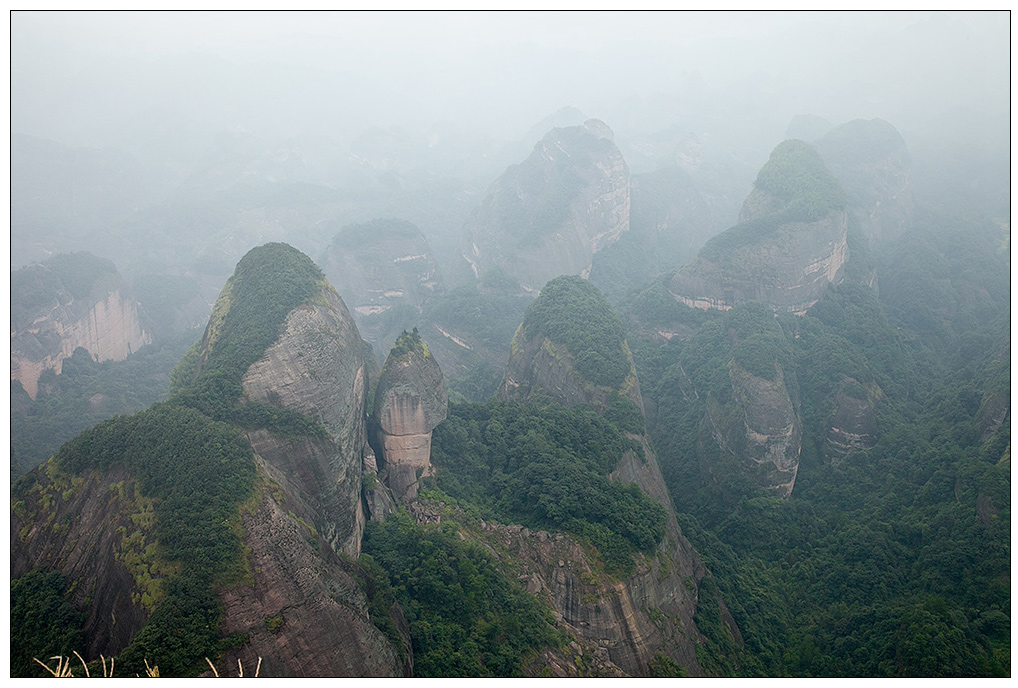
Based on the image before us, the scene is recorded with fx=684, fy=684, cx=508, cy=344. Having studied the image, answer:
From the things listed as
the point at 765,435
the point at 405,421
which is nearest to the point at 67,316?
the point at 405,421

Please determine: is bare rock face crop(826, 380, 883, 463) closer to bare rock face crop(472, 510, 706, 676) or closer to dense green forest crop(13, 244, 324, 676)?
bare rock face crop(472, 510, 706, 676)

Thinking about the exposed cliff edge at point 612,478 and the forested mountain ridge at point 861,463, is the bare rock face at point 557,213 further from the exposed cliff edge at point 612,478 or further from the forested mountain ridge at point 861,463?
the exposed cliff edge at point 612,478

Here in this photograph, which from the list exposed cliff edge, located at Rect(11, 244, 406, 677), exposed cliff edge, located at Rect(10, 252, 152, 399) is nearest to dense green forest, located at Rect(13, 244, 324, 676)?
exposed cliff edge, located at Rect(11, 244, 406, 677)

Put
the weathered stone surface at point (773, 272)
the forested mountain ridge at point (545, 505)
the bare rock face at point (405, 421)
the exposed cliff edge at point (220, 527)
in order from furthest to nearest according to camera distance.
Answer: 1. the weathered stone surface at point (773, 272)
2. the bare rock face at point (405, 421)
3. the forested mountain ridge at point (545, 505)
4. the exposed cliff edge at point (220, 527)

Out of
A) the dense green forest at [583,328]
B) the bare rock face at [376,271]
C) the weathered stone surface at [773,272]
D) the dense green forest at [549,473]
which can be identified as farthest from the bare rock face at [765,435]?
the bare rock face at [376,271]

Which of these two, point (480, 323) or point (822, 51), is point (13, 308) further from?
point (822, 51)

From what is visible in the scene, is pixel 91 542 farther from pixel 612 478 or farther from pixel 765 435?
pixel 765 435
